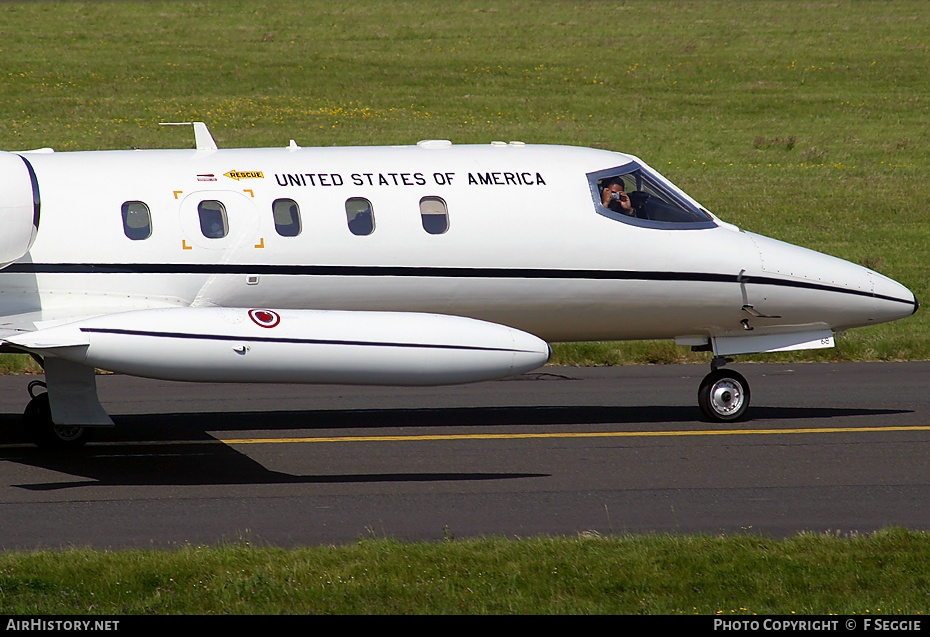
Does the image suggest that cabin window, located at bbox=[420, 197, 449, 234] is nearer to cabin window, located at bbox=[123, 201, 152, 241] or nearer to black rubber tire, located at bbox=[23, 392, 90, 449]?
cabin window, located at bbox=[123, 201, 152, 241]

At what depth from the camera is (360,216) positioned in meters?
12.7

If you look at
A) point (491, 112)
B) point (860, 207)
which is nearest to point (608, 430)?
point (860, 207)

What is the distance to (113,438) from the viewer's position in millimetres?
13281

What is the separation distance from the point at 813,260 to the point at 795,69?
36757 millimetres

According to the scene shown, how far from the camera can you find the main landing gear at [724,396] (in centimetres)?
1395

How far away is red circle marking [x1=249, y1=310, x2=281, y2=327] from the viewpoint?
11.1m

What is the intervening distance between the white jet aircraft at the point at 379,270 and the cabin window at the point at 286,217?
3cm

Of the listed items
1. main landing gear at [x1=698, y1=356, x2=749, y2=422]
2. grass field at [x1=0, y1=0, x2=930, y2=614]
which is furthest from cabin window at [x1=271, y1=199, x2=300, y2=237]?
main landing gear at [x1=698, y1=356, x2=749, y2=422]

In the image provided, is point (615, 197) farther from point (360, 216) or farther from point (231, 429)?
point (231, 429)

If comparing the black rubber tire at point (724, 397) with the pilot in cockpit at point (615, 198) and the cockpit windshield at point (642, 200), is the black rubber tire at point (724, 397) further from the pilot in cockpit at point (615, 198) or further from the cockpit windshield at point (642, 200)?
the pilot in cockpit at point (615, 198)

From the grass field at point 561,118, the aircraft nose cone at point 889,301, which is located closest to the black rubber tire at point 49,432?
the grass field at point 561,118

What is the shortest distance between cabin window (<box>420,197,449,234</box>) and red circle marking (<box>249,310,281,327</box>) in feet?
6.89

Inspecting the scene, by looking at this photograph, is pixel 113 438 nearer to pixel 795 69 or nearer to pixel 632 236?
pixel 632 236

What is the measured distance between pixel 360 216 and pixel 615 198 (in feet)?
8.21
